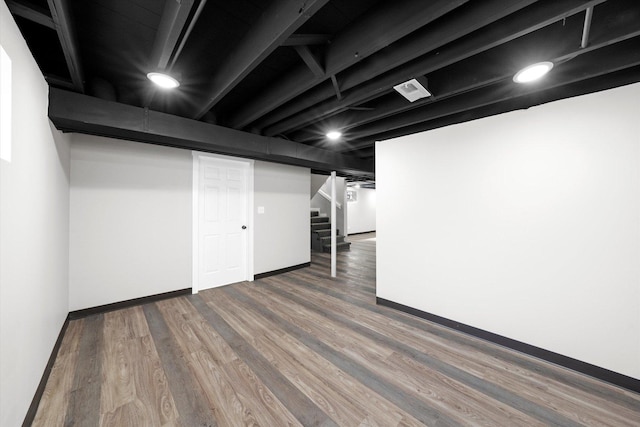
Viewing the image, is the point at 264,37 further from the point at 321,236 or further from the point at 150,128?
the point at 321,236

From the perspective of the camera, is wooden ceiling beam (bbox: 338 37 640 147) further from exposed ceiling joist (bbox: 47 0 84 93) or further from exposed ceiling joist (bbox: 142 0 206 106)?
exposed ceiling joist (bbox: 47 0 84 93)

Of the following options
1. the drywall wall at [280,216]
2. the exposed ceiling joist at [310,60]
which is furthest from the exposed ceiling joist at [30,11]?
the drywall wall at [280,216]

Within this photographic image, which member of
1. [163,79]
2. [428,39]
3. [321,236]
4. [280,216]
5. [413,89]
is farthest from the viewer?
[321,236]

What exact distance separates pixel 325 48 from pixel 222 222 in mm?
3051

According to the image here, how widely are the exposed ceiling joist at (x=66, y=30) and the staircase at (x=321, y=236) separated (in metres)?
5.65

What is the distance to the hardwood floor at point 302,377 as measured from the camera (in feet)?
4.91

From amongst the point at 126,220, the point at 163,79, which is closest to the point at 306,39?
the point at 163,79

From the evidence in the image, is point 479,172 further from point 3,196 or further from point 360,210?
point 360,210

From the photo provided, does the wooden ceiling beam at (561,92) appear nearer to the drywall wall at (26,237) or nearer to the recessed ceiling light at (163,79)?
the recessed ceiling light at (163,79)

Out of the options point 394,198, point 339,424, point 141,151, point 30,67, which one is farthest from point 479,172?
point 141,151

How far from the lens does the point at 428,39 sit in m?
1.51

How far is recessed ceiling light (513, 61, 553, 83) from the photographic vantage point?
5.31 feet

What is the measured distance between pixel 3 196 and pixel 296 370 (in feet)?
6.88

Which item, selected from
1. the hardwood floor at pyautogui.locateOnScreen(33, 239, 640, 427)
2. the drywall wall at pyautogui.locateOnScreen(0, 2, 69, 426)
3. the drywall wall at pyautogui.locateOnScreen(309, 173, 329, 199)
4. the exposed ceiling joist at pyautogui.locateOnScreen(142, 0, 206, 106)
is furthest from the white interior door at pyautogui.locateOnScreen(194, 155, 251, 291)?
the drywall wall at pyautogui.locateOnScreen(309, 173, 329, 199)
